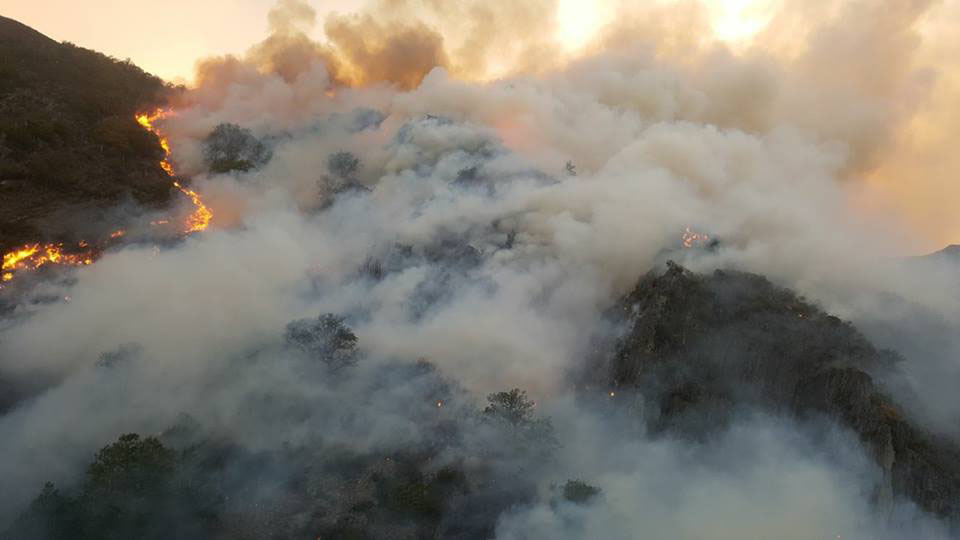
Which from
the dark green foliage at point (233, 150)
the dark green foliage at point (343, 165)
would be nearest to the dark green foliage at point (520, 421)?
the dark green foliage at point (343, 165)

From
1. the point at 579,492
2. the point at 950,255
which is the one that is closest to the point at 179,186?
the point at 579,492

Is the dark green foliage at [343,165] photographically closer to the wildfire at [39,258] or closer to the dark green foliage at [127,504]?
the wildfire at [39,258]

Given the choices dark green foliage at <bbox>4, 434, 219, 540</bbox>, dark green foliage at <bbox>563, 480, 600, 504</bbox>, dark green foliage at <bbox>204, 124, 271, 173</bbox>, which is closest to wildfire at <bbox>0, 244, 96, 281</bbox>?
dark green foliage at <bbox>4, 434, 219, 540</bbox>

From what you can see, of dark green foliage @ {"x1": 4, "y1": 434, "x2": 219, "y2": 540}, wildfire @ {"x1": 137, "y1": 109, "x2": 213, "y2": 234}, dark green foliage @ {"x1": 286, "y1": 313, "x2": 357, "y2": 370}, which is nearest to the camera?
dark green foliage @ {"x1": 4, "y1": 434, "x2": 219, "y2": 540}

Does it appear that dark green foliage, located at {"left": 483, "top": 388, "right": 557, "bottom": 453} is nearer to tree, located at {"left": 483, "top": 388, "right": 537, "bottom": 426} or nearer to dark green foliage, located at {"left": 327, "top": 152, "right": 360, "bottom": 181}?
tree, located at {"left": 483, "top": 388, "right": 537, "bottom": 426}

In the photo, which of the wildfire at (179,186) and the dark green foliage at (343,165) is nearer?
the wildfire at (179,186)
